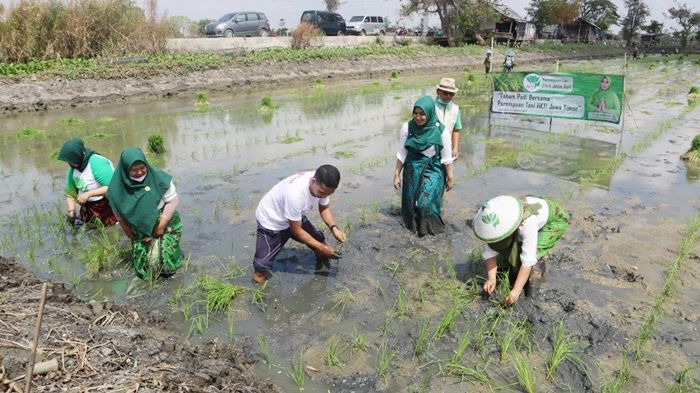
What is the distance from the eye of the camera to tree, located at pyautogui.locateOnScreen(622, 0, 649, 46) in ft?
184

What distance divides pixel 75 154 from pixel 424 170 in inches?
131

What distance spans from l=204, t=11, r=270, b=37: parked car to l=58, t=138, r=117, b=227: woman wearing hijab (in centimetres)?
2013

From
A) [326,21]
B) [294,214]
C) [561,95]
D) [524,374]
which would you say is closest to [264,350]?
[294,214]

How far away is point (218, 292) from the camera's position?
146 inches

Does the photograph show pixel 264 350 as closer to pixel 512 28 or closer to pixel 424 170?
pixel 424 170

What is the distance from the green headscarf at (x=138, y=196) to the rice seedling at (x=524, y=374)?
9.37 feet

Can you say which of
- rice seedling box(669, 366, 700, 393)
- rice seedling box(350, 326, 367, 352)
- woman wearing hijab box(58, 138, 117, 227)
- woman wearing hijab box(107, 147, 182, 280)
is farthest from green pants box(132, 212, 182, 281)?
rice seedling box(669, 366, 700, 393)

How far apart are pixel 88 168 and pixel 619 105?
9146mm

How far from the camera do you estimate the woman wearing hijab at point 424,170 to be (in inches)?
181

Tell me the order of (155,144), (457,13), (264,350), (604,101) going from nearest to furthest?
(264,350)
(155,144)
(604,101)
(457,13)

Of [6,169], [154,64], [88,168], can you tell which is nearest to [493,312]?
[88,168]

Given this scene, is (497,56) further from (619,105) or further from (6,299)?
(6,299)

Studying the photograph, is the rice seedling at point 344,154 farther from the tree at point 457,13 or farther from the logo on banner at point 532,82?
the tree at point 457,13

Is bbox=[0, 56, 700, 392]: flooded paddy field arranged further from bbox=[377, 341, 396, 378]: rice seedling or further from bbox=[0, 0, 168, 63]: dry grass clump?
bbox=[0, 0, 168, 63]: dry grass clump
